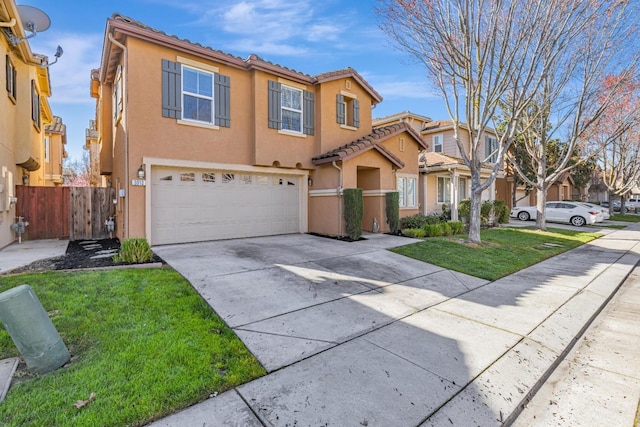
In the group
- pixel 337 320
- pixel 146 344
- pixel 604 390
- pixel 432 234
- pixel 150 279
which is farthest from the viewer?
pixel 432 234

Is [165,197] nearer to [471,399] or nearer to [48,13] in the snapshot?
[48,13]

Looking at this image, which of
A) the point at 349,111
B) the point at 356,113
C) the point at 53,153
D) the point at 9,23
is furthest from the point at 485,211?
the point at 53,153

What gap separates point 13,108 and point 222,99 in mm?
6447

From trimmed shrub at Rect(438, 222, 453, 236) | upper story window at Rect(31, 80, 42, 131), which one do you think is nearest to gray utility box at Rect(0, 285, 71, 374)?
trimmed shrub at Rect(438, 222, 453, 236)

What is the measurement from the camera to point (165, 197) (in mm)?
9477

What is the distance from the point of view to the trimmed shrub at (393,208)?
12.5 m

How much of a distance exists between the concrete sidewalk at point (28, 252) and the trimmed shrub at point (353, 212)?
8.07 m

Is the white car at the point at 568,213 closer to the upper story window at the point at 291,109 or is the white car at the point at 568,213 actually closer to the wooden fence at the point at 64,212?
the upper story window at the point at 291,109

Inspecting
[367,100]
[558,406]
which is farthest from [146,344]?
[367,100]

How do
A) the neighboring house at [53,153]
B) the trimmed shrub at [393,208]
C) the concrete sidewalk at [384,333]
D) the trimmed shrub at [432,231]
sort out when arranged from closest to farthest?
1. the concrete sidewalk at [384,333]
2. the trimmed shrub at [432,231]
3. the trimmed shrub at [393,208]
4. the neighboring house at [53,153]

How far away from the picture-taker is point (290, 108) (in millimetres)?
11820

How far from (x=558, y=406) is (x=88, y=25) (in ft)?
45.5

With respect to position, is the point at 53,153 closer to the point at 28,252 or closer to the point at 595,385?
the point at 28,252

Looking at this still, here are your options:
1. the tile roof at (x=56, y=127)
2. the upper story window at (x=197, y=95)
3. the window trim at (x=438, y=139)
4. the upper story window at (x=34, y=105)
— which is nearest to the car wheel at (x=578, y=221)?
the window trim at (x=438, y=139)
